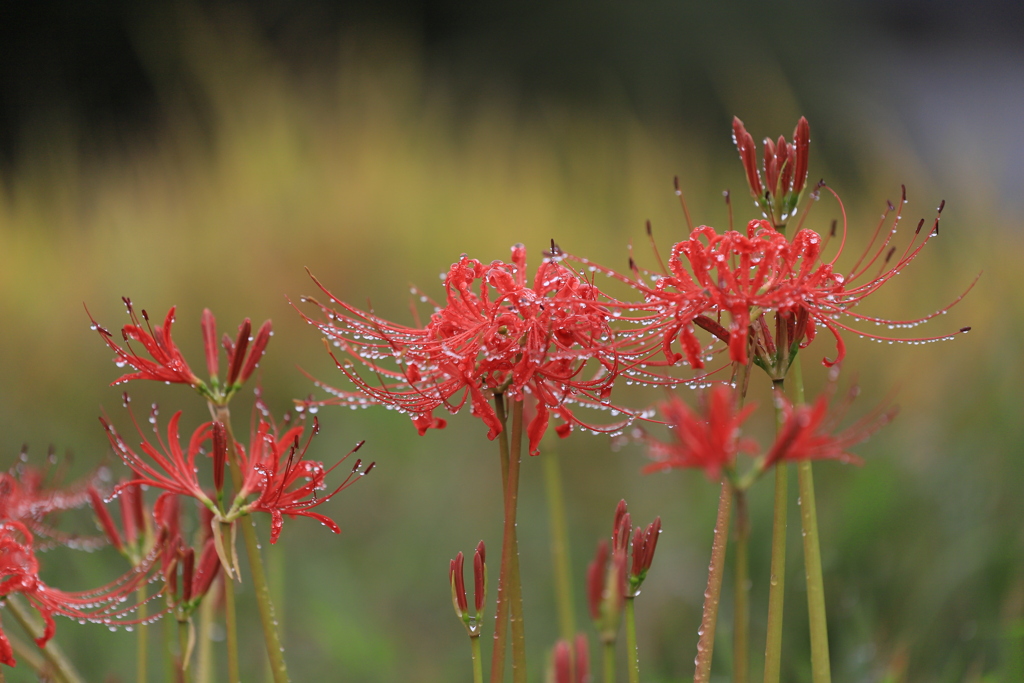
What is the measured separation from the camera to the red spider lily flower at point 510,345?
1149 millimetres

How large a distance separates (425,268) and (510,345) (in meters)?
3.11

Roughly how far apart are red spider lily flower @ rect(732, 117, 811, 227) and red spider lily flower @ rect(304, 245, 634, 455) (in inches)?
10.5

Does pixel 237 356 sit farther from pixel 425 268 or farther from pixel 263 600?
pixel 425 268

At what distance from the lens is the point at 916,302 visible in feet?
12.8

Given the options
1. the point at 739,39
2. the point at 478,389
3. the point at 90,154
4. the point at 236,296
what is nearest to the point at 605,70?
the point at 739,39

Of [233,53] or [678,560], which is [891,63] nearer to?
[233,53]

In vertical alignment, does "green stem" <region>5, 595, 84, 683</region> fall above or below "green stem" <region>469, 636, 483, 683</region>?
above

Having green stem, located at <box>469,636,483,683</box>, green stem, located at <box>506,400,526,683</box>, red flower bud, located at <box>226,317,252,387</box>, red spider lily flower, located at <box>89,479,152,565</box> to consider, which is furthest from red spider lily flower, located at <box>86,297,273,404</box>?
green stem, located at <box>469,636,483,683</box>

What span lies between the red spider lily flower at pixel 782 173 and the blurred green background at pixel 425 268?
3.38 ft

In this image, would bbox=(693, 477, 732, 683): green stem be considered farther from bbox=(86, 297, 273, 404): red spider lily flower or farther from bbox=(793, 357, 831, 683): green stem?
bbox=(86, 297, 273, 404): red spider lily flower

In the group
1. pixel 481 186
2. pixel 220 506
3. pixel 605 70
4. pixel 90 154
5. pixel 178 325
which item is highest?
pixel 605 70

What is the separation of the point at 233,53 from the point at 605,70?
3.66 m

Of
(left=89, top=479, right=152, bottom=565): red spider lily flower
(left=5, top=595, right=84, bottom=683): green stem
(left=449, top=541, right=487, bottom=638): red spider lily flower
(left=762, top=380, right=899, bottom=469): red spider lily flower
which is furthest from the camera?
(left=89, top=479, right=152, bottom=565): red spider lily flower

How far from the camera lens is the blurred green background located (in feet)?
8.27
